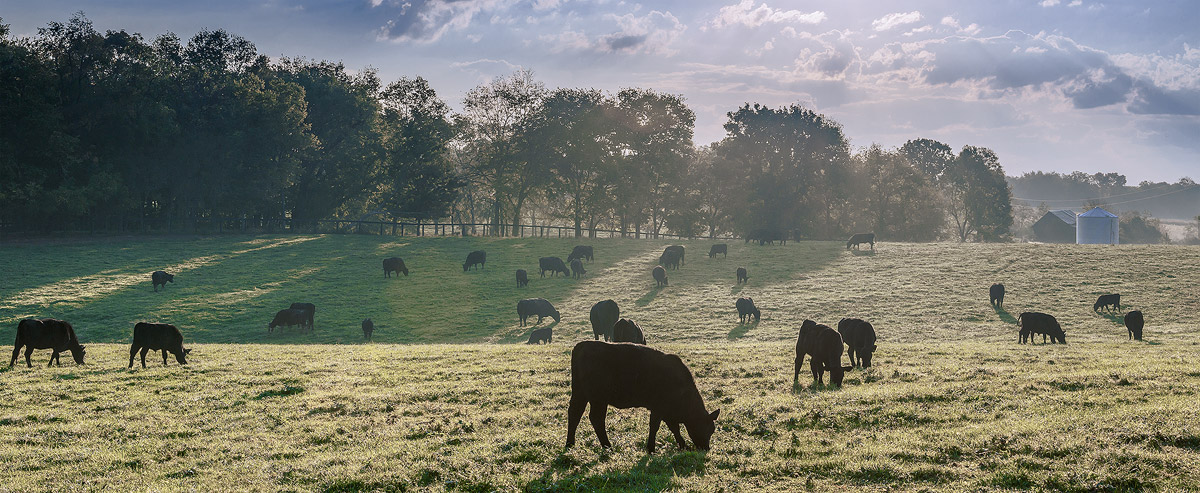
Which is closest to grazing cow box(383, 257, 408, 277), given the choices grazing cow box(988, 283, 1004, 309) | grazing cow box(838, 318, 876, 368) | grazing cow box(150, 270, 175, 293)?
grazing cow box(150, 270, 175, 293)

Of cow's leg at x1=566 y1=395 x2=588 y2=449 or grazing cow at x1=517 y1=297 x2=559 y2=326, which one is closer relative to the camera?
cow's leg at x1=566 y1=395 x2=588 y2=449

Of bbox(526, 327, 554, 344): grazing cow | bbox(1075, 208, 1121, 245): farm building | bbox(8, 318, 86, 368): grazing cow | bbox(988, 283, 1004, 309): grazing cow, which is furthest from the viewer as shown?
bbox(1075, 208, 1121, 245): farm building

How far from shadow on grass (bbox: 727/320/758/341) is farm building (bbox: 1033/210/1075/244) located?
105 metres

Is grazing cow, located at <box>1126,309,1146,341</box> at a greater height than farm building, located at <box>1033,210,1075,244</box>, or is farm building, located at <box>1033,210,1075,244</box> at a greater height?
farm building, located at <box>1033,210,1075,244</box>

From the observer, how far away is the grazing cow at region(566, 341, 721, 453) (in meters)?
9.10

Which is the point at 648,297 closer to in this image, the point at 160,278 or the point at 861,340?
the point at 861,340

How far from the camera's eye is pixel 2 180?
→ 50906 millimetres

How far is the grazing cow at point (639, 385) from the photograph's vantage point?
9.10 metres

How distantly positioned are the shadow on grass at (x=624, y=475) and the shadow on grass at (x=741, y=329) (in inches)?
811

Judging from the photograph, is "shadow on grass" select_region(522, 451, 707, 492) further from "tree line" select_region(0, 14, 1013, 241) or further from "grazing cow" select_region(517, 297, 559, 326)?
"tree line" select_region(0, 14, 1013, 241)

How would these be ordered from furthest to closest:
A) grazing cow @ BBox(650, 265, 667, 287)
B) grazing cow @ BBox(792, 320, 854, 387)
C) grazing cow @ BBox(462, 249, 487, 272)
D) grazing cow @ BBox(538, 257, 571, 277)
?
1. grazing cow @ BBox(462, 249, 487, 272)
2. grazing cow @ BBox(538, 257, 571, 277)
3. grazing cow @ BBox(650, 265, 667, 287)
4. grazing cow @ BBox(792, 320, 854, 387)

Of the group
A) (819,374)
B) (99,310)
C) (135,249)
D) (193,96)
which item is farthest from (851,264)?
(193,96)

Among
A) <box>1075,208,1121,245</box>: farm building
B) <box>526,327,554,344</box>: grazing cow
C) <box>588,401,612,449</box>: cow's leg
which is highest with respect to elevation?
<box>1075,208,1121,245</box>: farm building

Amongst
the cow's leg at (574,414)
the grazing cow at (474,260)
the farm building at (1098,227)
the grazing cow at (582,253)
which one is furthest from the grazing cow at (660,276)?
the farm building at (1098,227)
